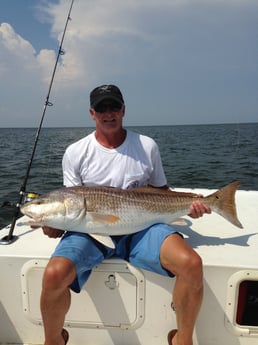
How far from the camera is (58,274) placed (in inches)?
91.3

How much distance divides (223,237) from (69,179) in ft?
5.00

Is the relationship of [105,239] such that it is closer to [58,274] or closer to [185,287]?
[58,274]

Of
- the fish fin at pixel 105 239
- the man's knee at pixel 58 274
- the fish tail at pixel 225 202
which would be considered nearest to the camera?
the man's knee at pixel 58 274

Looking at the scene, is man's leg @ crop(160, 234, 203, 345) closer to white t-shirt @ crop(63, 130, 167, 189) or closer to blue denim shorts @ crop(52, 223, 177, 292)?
blue denim shorts @ crop(52, 223, 177, 292)

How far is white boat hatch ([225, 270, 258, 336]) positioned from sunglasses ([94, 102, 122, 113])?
172 centimetres

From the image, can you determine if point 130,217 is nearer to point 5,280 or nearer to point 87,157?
point 87,157

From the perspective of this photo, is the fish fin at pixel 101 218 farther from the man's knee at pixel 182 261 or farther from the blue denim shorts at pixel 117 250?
the man's knee at pixel 182 261

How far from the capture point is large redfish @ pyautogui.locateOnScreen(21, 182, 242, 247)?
2.65 meters

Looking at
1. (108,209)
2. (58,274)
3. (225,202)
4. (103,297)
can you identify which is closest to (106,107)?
(108,209)

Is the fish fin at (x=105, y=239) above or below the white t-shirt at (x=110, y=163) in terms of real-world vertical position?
below

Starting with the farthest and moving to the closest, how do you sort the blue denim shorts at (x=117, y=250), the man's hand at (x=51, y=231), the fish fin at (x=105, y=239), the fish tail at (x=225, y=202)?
the fish tail at (x=225, y=202) → the man's hand at (x=51, y=231) → the fish fin at (x=105, y=239) → the blue denim shorts at (x=117, y=250)

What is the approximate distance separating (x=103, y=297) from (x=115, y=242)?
17.2 inches

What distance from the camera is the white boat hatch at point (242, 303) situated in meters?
2.52

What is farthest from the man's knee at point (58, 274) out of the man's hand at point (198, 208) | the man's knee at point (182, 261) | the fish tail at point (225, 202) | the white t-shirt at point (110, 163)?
the fish tail at point (225, 202)
